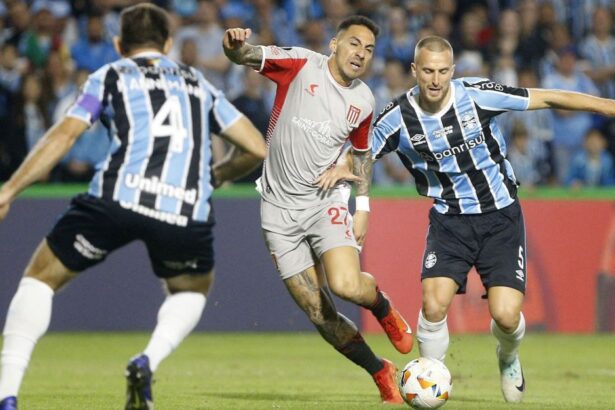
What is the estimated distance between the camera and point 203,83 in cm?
664

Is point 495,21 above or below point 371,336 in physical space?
above

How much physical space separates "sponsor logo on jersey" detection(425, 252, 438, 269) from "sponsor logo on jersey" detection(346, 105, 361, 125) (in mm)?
999

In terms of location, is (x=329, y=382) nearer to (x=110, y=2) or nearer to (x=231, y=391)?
(x=231, y=391)

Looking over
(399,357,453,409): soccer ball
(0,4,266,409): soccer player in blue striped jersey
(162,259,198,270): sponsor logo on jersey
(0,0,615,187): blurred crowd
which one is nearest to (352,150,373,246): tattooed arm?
(399,357,453,409): soccer ball

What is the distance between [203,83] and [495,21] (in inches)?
446

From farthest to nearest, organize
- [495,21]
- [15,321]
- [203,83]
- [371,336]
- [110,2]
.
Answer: [495,21]
[110,2]
[371,336]
[203,83]
[15,321]

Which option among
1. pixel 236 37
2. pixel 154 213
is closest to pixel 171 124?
pixel 154 213

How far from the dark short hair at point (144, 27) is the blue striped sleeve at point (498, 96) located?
238 cm

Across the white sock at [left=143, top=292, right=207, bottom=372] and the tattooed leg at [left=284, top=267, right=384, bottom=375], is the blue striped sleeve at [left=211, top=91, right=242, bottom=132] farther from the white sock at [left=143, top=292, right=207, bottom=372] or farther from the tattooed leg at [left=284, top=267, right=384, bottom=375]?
the tattooed leg at [left=284, top=267, right=384, bottom=375]

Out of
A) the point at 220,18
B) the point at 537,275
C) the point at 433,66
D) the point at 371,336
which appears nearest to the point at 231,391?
the point at 433,66

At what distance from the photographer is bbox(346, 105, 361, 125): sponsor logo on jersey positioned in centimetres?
792

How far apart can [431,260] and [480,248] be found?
34 cm

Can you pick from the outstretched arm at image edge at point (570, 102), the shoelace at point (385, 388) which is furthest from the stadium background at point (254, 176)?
the outstretched arm at image edge at point (570, 102)

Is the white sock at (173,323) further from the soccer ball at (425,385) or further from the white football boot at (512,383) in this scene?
the white football boot at (512,383)
